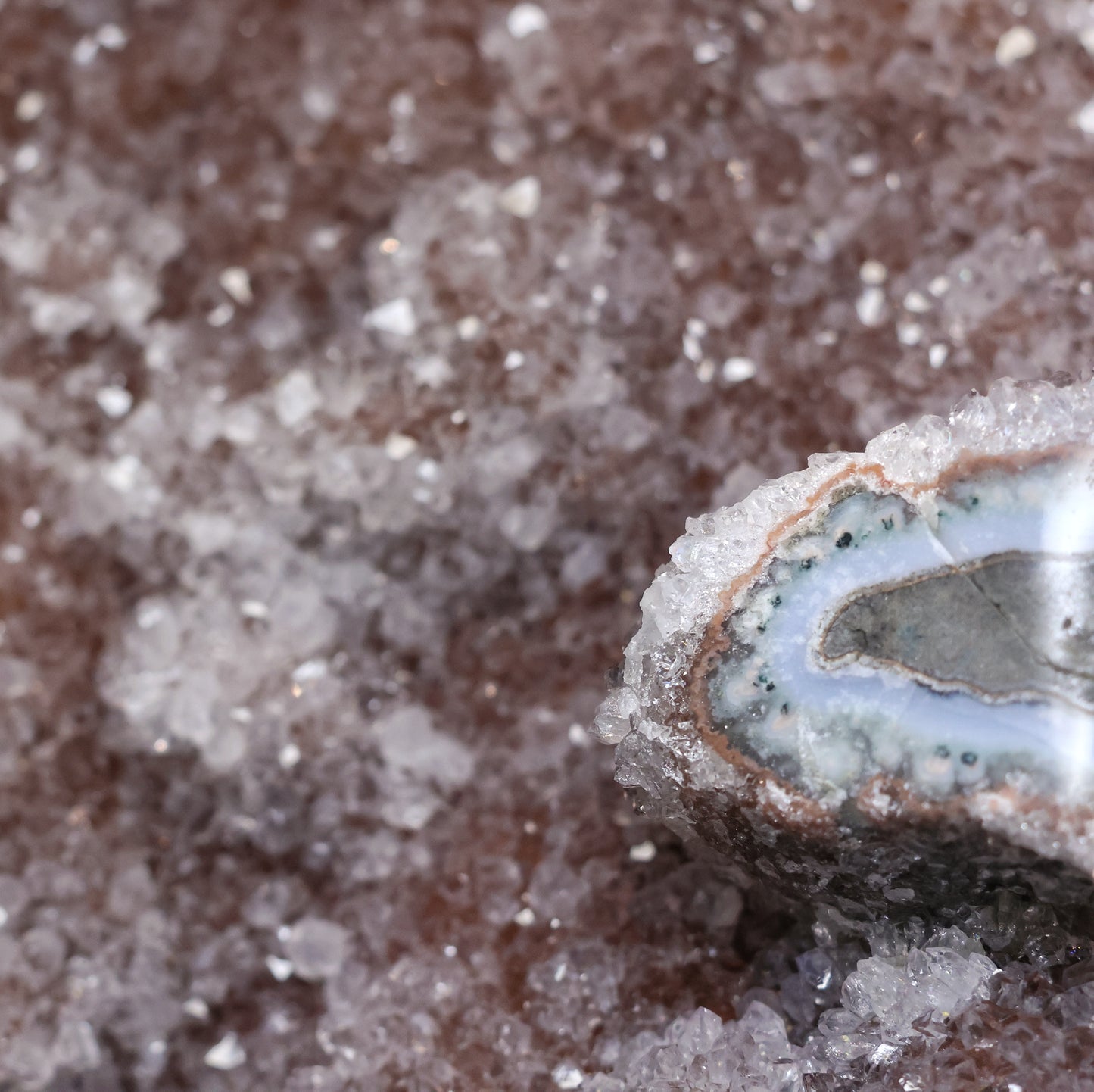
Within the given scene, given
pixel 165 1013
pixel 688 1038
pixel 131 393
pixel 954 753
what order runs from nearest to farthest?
pixel 954 753 < pixel 688 1038 < pixel 165 1013 < pixel 131 393

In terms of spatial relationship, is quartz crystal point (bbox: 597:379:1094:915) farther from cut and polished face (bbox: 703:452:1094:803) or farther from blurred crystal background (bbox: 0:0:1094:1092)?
blurred crystal background (bbox: 0:0:1094:1092)

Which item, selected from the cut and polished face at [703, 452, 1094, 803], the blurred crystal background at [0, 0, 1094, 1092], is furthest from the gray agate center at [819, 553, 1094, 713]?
the blurred crystal background at [0, 0, 1094, 1092]

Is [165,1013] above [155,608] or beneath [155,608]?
beneath

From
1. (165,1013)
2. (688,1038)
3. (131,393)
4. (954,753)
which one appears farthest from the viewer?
(131,393)

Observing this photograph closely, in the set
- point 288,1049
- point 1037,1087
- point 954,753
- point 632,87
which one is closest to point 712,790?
point 954,753

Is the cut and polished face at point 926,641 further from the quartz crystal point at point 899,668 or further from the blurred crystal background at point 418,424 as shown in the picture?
→ the blurred crystal background at point 418,424

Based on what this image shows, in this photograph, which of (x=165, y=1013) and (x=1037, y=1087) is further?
(x=165, y=1013)

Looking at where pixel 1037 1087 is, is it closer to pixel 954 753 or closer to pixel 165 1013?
pixel 954 753

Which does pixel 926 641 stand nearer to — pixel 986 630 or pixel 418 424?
pixel 986 630

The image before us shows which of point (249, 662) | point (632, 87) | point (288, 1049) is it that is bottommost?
point (288, 1049)
